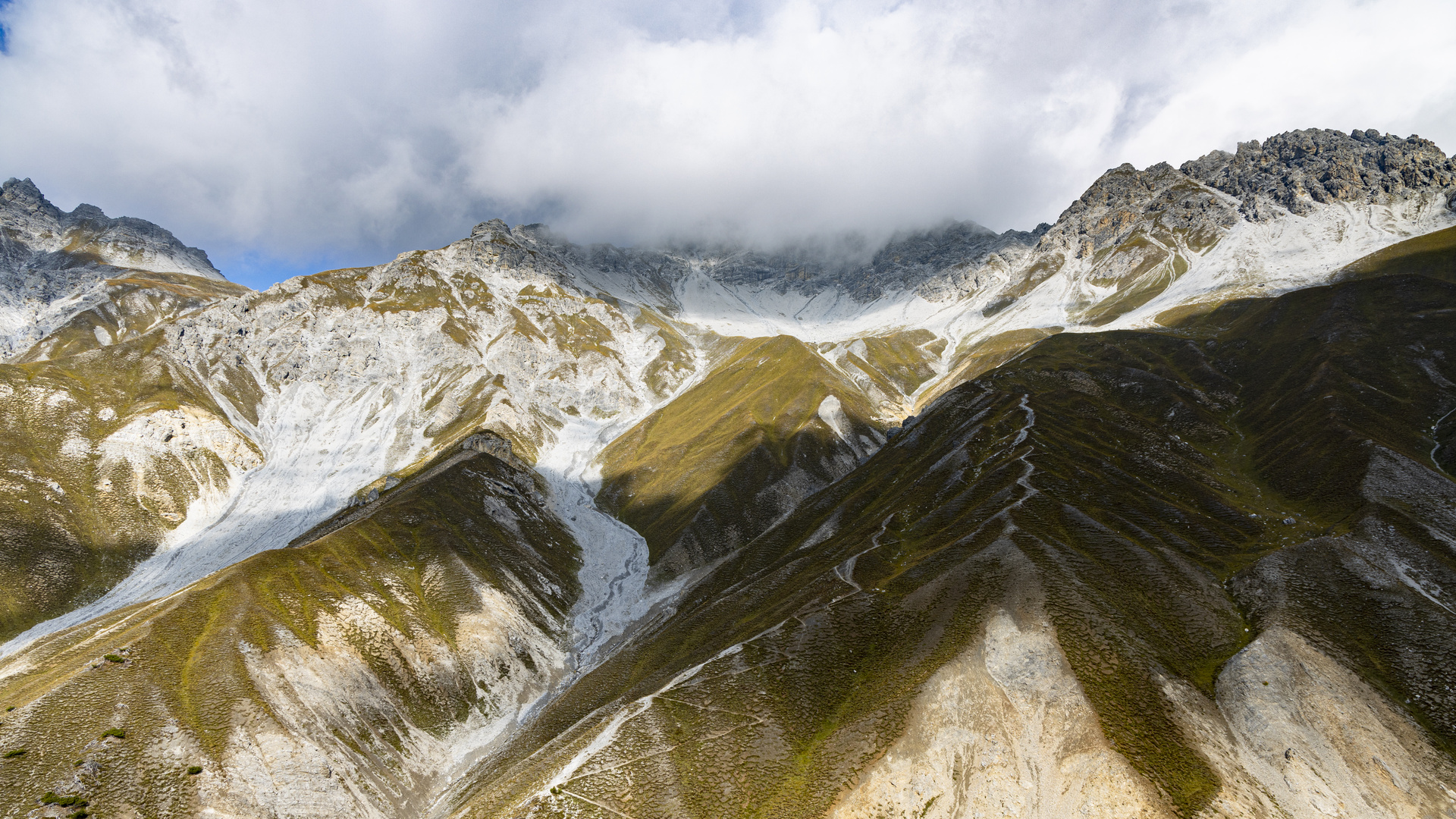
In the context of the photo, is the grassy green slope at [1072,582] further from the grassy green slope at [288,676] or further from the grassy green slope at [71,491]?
the grassy green slope at [71,491]

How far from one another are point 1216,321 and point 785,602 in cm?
19905

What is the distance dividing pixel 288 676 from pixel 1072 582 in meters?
89.2

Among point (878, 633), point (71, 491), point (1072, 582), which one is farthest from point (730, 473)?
point (71, 491)

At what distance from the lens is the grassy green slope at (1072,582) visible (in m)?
51.5

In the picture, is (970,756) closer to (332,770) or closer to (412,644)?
(332,770)

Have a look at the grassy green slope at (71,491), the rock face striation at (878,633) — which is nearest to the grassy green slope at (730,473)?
the rock face striation at (878,633)

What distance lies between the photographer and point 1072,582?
63312mm

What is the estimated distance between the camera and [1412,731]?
45.6m

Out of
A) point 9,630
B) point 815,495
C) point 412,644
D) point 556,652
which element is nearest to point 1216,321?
point 815,495

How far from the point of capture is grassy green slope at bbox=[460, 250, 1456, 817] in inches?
2028

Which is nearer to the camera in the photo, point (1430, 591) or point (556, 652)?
point (1430, 591)

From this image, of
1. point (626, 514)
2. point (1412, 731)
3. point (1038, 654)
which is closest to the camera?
point (1412, 731)

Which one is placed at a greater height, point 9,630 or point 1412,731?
point 9,630

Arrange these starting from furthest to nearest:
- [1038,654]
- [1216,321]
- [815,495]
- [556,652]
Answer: [1216,321] < [815,495] < [556,652] < [1038,654]
